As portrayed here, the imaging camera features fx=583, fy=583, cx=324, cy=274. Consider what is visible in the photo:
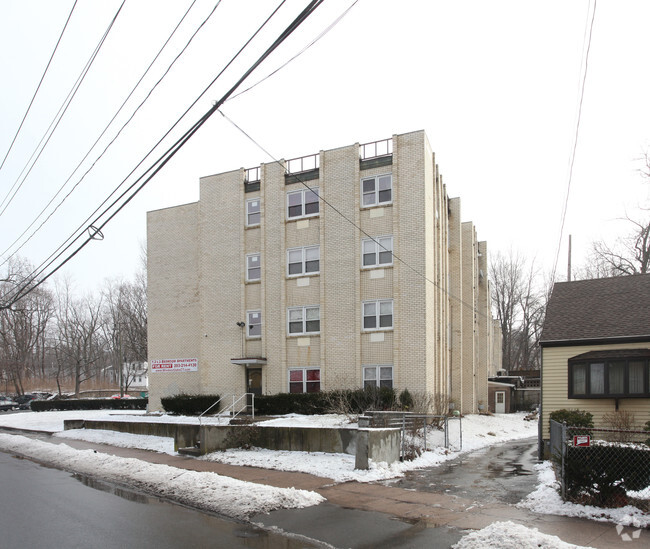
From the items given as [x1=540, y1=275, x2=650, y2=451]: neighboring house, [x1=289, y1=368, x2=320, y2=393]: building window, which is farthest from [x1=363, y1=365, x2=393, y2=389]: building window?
[x1=540, y1=275, x2=650, y2=451]: neighboring house

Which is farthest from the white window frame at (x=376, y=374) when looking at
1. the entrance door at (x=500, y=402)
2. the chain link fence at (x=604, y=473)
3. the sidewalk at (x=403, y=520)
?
the entrance door at (x=500, y=402)

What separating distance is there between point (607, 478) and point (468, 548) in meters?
3.13

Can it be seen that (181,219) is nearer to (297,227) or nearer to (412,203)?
(297,227)

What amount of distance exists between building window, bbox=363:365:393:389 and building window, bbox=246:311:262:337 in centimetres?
591

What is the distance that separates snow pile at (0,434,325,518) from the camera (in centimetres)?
932

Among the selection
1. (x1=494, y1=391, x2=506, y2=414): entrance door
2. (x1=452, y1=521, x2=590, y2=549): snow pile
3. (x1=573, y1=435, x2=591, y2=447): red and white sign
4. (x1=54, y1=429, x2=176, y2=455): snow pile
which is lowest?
(x1=494, y1=391, x2=506, y2=414): entrance door

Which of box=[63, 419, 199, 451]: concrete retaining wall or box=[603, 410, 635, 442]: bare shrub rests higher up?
box=[603, 410, 635, 442]: bare shrub

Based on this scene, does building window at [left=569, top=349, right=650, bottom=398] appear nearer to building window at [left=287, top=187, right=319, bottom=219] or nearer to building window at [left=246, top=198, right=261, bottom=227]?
building window at [left=287, top=187, right=319, bottom=219]

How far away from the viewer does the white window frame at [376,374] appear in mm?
24984

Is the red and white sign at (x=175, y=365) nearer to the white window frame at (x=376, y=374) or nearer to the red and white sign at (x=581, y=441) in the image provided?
the white window frame at (x=376, y=374)

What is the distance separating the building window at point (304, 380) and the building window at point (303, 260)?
4532mm

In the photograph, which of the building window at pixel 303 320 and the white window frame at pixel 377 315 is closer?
the white window frame at pixel 377 315

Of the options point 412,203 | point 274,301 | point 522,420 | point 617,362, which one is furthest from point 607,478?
point 522,420

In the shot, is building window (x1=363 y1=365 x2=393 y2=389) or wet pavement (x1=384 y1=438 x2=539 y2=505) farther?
building window (x1=363 y1=365 x2=393 y2=389)
